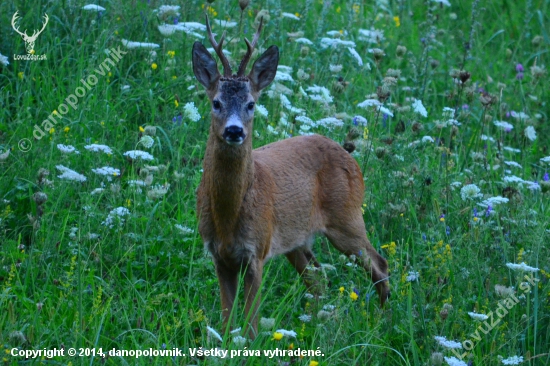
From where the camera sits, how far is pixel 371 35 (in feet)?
27.8

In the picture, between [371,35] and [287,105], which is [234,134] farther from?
[371,35]

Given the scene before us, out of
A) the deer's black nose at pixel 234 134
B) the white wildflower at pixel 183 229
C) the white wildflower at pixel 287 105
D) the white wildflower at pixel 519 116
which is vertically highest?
the deer's black nose at pixel 234 134

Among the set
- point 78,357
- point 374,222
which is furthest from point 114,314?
point 374,222

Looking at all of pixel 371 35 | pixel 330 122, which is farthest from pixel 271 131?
pixel 371 35

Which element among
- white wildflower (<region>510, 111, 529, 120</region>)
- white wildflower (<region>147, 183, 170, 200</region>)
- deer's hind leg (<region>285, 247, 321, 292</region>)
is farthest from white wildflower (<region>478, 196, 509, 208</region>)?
white wildflower (<region>510, 111, 529, 120</region>)

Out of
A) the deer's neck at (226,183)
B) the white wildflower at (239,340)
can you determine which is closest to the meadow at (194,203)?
the white wildflower at (239,340)

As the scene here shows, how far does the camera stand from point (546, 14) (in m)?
10.7

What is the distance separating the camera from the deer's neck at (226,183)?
16.6 ft

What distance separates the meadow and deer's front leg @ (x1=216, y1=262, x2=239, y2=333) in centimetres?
9

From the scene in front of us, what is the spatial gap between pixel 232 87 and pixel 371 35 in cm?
373

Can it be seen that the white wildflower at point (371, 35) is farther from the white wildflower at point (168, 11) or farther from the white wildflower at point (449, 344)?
the white wildflower at point (449, 344)

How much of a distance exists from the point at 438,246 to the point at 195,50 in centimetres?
179

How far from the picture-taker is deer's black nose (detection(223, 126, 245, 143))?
4.78 meters

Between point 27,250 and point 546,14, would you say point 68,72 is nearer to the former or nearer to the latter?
point 27,250
